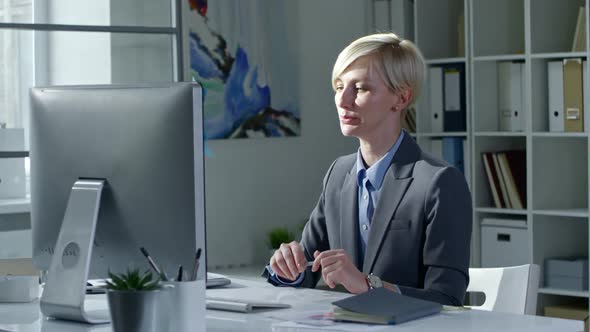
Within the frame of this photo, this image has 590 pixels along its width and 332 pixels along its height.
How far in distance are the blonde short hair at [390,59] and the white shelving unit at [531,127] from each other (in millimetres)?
2364

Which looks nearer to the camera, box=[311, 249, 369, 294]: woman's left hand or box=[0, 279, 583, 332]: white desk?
box=[0, 279, 583, 332]: white desk

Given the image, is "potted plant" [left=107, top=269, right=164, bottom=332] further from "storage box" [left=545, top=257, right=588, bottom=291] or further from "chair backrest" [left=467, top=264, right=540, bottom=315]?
"storage box" [left=545, top=257, right=588, bottom=291]

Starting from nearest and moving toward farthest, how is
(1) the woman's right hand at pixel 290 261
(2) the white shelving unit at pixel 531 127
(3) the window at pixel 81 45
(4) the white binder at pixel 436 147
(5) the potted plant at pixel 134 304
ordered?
(5) the potted plant at pixel 134 304 < (1) the woman's right hand at pixel 290 261 < (3) the window at pixel 81 45 < (2) the white shelving unit at pixel 531 127 < (4) the white binder at pixel 436 147

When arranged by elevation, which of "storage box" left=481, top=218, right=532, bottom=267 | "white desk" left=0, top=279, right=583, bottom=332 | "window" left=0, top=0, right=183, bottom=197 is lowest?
"storage box" left=481, top=218, right=532, bottom=267

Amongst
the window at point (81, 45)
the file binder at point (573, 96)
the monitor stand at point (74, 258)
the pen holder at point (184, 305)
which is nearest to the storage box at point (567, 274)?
the file binder at point (573, 96)

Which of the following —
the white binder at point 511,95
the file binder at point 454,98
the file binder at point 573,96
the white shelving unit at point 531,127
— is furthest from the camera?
the file binder at point 454,98

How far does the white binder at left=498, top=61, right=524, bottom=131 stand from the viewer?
506cm

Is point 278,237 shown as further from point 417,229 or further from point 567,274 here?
point 417,229

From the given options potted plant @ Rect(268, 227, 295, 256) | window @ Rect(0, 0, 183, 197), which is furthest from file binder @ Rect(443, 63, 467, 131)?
window @ Rect(0, 0, 183, 197)

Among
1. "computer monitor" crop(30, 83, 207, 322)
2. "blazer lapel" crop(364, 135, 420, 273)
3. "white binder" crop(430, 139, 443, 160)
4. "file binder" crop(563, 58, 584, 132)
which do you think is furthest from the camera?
"white binder" crop(430, 139, 443, 160)

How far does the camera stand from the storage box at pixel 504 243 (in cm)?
500

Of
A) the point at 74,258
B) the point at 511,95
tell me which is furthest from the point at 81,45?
the point at 74,258

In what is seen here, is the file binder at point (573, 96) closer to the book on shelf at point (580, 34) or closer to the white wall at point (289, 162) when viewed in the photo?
the book on shelf at point (580, 34)

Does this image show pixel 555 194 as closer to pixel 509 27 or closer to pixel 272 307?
pixel 509 27
